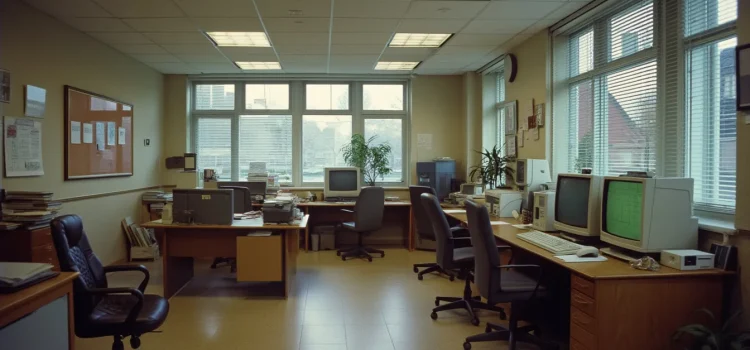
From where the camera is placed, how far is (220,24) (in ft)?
15.5

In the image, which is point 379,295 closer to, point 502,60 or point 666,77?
point 666,77

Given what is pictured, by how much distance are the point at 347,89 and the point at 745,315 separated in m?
6.20

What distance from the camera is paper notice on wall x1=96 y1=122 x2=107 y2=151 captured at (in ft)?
17.8

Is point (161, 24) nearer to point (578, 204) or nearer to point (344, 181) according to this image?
point (344, 181)

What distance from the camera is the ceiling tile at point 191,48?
5.55m

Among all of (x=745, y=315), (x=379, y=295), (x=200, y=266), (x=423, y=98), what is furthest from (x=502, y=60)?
(x=200, y=266)

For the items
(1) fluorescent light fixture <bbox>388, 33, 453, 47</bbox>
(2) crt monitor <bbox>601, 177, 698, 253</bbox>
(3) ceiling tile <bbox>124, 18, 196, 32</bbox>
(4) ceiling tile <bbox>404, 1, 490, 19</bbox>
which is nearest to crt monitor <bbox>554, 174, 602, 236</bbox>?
(2) crt monitor <bbox>601, 177, 698, 253</bbox>

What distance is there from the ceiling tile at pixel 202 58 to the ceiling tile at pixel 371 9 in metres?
2.37

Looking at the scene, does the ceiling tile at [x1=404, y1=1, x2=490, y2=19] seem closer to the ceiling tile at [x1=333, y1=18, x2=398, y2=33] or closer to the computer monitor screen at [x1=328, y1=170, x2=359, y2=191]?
the ceiling tile at [x1=333, y1=18, x2=398, y2=33]

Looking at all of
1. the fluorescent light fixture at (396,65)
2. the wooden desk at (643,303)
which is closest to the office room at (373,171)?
the wooden desk at (643,303)

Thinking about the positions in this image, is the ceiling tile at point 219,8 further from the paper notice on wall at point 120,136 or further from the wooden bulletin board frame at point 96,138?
the paper notice on wall at point 120,136

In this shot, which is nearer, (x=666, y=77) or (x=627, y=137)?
(x=666, y=77)

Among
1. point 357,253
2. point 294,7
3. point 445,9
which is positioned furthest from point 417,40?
point 357,253

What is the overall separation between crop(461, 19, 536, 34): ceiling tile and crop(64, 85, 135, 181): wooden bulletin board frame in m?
4.30
